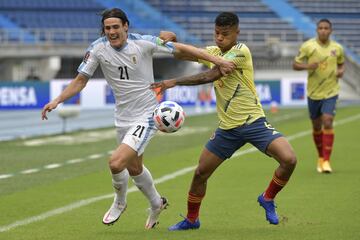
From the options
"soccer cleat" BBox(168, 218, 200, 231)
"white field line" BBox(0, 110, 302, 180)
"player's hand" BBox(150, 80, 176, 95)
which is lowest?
"white field line" BBox(0, 110, 302, 180)

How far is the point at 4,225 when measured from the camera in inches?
394

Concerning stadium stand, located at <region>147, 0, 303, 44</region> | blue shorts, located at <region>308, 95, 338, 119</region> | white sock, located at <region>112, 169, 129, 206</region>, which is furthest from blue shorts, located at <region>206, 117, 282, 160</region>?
stadium stand, located at <region>147, 0, 303, 44</region>

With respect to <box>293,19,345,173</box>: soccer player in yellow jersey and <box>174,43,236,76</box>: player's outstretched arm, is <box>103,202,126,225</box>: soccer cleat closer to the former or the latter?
<box>174,43,236,76</box>: player's outstretched arm

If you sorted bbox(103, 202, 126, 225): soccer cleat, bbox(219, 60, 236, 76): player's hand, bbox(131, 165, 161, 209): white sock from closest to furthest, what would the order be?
bbox(219, 60, 236, 76): player's hand → bbox(103, 202, 126, 225): soccer cleat → bbox(131, 165, 161, 209): white sock

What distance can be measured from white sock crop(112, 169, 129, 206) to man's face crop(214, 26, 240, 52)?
1.48 metres

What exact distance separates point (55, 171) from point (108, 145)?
20.2 feet

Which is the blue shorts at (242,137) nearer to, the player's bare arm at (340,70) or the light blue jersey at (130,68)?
the light blue jersey at (130,68)

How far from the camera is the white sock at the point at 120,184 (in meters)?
9.48

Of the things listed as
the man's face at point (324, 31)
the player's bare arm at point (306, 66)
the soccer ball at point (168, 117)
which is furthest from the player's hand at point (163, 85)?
the man's face at point (324, 31)

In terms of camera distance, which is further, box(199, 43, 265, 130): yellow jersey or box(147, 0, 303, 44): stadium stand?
box(147, 0, 303, 44): stadium stand

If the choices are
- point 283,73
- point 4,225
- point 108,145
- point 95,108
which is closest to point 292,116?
point 95,108

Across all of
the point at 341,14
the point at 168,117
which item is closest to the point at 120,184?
the point at 168,117

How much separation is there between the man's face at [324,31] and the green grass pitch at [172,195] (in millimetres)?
2041

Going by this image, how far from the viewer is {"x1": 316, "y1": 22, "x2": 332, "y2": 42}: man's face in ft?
50.1
